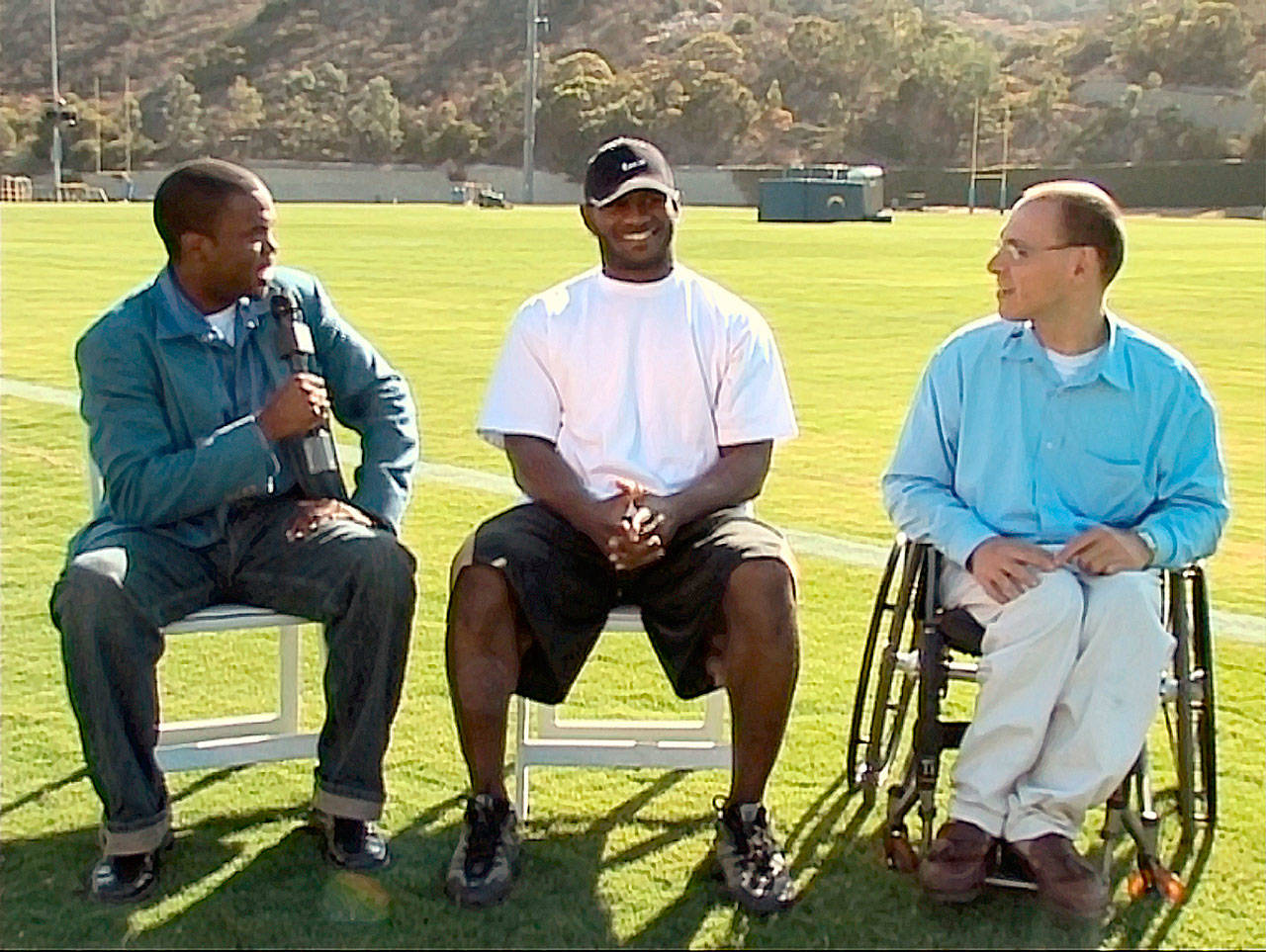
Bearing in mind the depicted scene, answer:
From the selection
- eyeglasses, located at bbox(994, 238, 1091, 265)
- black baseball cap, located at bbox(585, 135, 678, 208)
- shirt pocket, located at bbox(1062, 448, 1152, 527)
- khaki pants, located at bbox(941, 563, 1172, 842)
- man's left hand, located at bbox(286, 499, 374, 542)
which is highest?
black baseball cap, located at bbox(585, 135, 678, 208)

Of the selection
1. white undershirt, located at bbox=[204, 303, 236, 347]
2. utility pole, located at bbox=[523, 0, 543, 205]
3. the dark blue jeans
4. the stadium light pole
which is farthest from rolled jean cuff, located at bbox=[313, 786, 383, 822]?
utility pole, located at bbox=[523, 0, 543, 205]

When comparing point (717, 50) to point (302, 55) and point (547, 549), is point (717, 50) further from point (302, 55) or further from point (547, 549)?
point (547, 549)

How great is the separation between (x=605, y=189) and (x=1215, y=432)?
1.43m

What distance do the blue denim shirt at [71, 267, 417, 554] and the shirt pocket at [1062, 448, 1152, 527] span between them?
1.50 metres

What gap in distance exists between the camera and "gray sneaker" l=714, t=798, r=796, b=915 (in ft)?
10.9

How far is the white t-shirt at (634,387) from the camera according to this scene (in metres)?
3.77

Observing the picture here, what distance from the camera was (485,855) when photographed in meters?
3.39

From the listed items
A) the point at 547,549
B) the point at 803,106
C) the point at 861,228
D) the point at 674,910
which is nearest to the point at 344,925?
the point at 674,910

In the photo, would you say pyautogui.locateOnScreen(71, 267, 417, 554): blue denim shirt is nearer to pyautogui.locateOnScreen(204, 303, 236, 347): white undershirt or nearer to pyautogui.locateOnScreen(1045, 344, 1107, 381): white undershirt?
pyautogui.locateOnScreen(204, 303, 236, 347): white undershirt

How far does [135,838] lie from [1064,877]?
1830 mm

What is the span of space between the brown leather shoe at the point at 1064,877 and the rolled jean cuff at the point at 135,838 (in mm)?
1726

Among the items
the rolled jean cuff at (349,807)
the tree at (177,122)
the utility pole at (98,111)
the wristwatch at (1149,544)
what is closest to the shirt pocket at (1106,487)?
the wristwatch at (1149,544)

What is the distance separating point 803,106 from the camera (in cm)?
9600

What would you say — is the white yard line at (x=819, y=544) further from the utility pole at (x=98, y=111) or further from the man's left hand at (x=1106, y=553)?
the utility pole at (x=98, y=111)
